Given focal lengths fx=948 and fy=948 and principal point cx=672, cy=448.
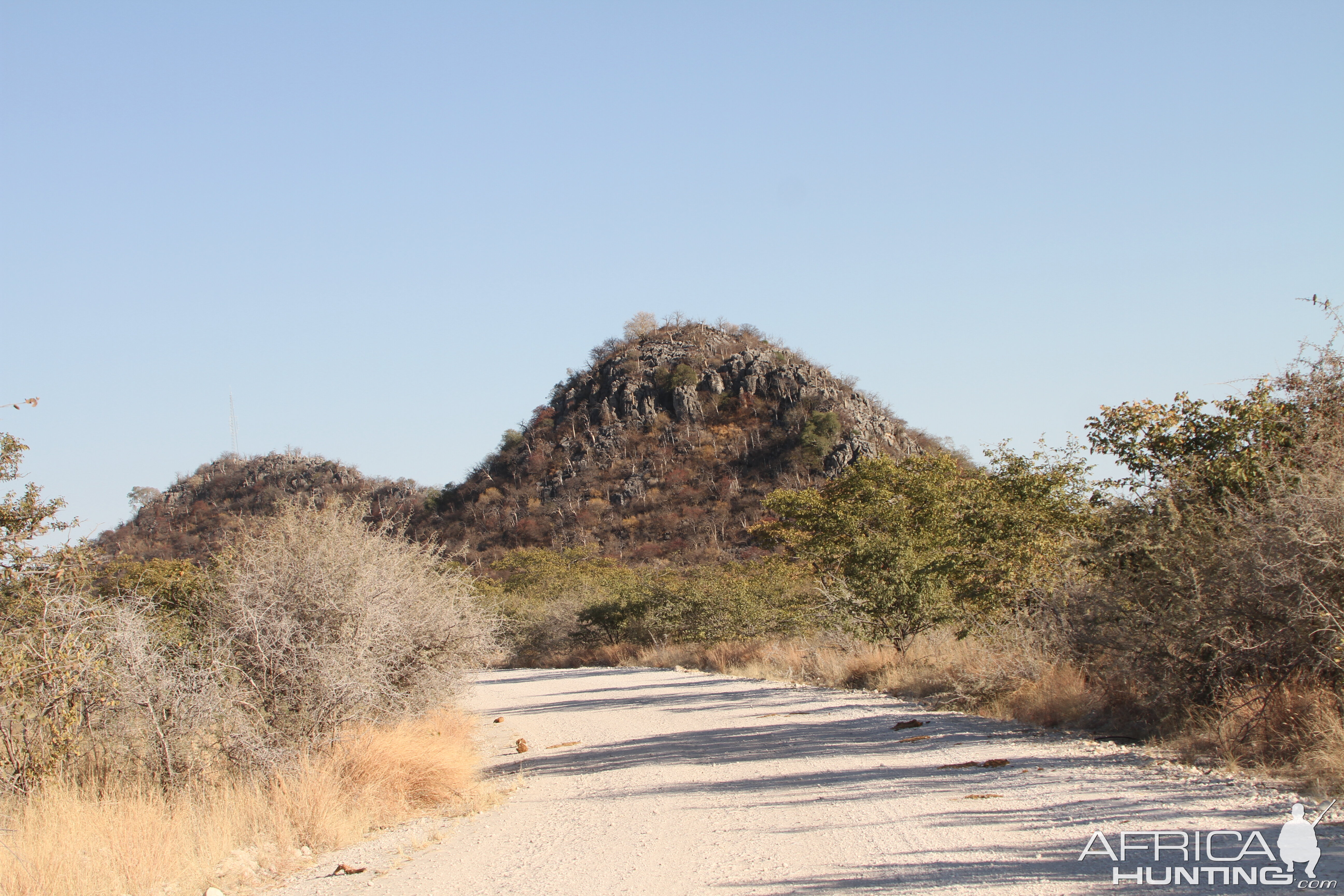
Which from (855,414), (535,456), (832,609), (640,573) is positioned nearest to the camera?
(832,609)

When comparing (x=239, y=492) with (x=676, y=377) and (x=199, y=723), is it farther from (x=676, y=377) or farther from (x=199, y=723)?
(x=199, y=723)

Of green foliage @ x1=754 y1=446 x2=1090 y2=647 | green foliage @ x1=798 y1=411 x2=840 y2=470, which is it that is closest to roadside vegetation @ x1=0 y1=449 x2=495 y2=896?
green foliage @ x1=754 y1=446 x2=1090 y2=647

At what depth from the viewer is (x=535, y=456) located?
89188 millimetres

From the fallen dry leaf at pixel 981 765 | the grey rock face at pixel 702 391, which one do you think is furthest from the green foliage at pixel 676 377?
A: the fallen dry leaf at pixel 981 765

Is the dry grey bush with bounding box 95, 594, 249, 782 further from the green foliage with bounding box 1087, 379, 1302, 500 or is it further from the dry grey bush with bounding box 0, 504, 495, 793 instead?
the green foliage with bounding box 1087, 379, 1302, 500

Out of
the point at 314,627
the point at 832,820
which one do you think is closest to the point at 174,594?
the point at 314,627

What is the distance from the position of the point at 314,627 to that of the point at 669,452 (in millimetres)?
70320

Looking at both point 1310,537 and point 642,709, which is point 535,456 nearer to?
point 642,709

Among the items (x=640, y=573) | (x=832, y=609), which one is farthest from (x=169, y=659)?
(x=640, y=573)

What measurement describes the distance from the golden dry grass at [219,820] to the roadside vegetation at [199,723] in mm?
18

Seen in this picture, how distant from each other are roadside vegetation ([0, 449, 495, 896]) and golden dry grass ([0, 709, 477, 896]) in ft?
0.06

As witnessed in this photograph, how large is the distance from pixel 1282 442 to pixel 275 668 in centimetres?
1158

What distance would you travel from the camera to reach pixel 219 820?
8.33 m

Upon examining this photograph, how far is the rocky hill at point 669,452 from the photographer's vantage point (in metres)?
70.0
